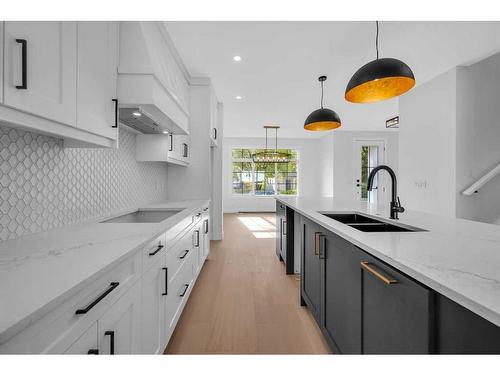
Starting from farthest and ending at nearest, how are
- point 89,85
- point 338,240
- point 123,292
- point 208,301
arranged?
point 208,301 < point 338,240 < point 89,85 < point 123,292

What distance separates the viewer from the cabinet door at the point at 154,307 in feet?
4.04

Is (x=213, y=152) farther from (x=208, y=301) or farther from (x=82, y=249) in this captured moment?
(x=82, y=249)

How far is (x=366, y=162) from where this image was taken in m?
8.18

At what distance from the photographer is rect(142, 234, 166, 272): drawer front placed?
3.99ft

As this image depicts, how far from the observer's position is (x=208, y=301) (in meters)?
2.38

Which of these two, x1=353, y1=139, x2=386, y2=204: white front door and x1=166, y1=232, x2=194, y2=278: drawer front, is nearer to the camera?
x1=166, y1=232, x2=194, y2=278: drawer front

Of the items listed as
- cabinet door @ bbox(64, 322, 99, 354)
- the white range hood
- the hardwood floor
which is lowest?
the hardwood floor

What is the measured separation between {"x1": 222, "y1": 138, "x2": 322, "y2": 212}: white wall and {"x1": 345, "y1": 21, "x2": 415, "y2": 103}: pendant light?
7177mm

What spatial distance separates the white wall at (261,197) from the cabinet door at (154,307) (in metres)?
7.73

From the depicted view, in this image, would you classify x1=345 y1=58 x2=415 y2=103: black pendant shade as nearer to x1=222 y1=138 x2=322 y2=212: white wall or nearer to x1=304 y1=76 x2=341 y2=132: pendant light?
x1=304 y1=76 x2=341 y2=132: pendant light

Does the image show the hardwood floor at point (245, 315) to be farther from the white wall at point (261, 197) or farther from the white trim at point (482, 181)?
the white wall at point (261, 197)

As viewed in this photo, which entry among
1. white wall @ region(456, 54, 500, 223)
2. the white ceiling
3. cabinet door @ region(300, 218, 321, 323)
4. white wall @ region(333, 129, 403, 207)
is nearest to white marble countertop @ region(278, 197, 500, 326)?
cabinet door @ region(300, 218, 321, 323)
